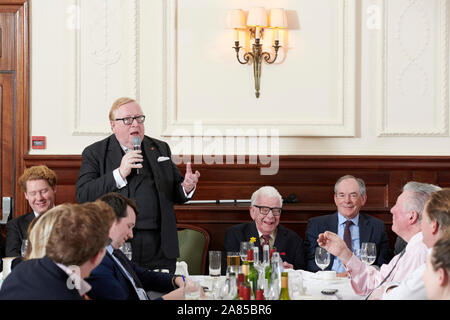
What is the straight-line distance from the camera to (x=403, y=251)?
344 centimetres

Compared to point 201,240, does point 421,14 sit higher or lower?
higher

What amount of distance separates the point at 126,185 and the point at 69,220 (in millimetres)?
1775

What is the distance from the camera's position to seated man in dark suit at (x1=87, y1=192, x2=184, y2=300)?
2779 mm

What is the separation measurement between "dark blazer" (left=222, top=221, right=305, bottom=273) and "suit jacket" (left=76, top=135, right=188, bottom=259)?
0.65 metres

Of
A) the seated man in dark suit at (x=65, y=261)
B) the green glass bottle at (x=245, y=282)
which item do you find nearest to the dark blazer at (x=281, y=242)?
the green glass bottle at (x=245, y=282)

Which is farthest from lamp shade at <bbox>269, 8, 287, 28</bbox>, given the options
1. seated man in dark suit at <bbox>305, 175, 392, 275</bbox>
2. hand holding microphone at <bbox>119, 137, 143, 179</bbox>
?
hand holding microphone at <bbox>119, 137, 143, 179</bbox>

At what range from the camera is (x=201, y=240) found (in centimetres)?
511

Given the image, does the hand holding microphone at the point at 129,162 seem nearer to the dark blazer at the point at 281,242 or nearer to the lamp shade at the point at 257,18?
the dark blazer at the point at 281,242

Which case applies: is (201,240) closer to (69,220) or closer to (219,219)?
(219,219)

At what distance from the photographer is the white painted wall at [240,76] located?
Answer: 561 cm

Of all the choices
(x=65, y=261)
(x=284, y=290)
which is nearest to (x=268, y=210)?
(x=284, y=290)

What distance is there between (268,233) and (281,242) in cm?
11

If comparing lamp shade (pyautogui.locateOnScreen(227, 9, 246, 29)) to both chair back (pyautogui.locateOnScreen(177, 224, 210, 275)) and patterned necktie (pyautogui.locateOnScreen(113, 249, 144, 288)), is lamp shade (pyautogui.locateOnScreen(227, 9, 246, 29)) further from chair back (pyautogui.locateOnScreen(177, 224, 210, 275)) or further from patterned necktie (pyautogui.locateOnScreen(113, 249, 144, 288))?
patterned necktie (pyautogui.locateOnScreen(113, 249, 144, 288))
